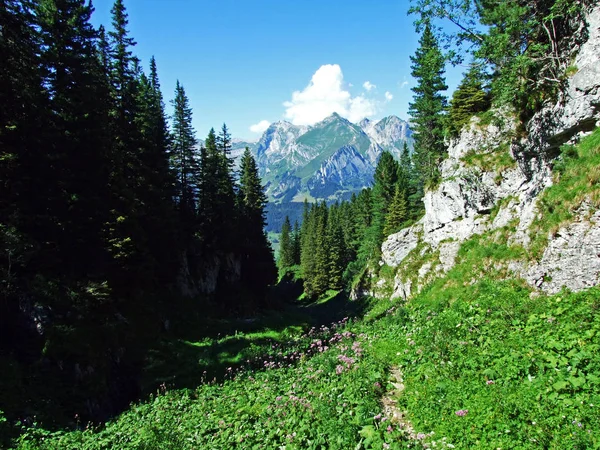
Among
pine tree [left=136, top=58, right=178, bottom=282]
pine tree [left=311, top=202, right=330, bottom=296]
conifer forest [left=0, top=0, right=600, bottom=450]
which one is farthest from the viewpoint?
pine tree [left=311, top=202, right=330, bottom=296]

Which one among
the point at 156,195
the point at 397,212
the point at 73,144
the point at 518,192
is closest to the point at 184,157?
the point at 156,195

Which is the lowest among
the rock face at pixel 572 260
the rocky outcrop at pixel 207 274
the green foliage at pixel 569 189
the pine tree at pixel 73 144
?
the rocky outcrop at pixel 207 274

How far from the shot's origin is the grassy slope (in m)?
6.81

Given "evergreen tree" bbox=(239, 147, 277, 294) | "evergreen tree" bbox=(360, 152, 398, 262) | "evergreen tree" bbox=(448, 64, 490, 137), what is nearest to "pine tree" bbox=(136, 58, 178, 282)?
"evergreen tree" bbox=(239, 147, 277, 294)

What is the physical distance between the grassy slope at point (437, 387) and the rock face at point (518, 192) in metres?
0.97

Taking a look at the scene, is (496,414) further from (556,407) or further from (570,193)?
(570,193)

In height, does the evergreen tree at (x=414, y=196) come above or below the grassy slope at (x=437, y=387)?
above

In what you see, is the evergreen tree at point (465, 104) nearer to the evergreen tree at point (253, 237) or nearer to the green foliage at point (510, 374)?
the green foliage at point (510, 374)

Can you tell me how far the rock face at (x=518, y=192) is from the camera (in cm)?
1208

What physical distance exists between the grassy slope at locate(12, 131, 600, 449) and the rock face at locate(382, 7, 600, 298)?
97 centimetres

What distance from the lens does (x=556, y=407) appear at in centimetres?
666

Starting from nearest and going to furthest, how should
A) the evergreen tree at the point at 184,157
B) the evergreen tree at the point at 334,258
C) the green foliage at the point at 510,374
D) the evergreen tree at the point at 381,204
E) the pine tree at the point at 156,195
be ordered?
the green foliage at the point at 510,374, the pine tree at the point at 156,195, the evergreen tree at the point at 184,157, the evergreen tree at the point at 381,204, the evergreen tree at the point at 334,258

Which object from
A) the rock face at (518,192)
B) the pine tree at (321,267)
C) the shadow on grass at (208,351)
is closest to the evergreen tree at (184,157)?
the shadow on grass at (208,351)

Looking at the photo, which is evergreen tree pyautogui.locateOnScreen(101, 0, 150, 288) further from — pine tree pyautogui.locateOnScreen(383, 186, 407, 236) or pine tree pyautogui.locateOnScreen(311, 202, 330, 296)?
pine tree pyautogui.locateOnScreen(311, 202, 330, 296)
